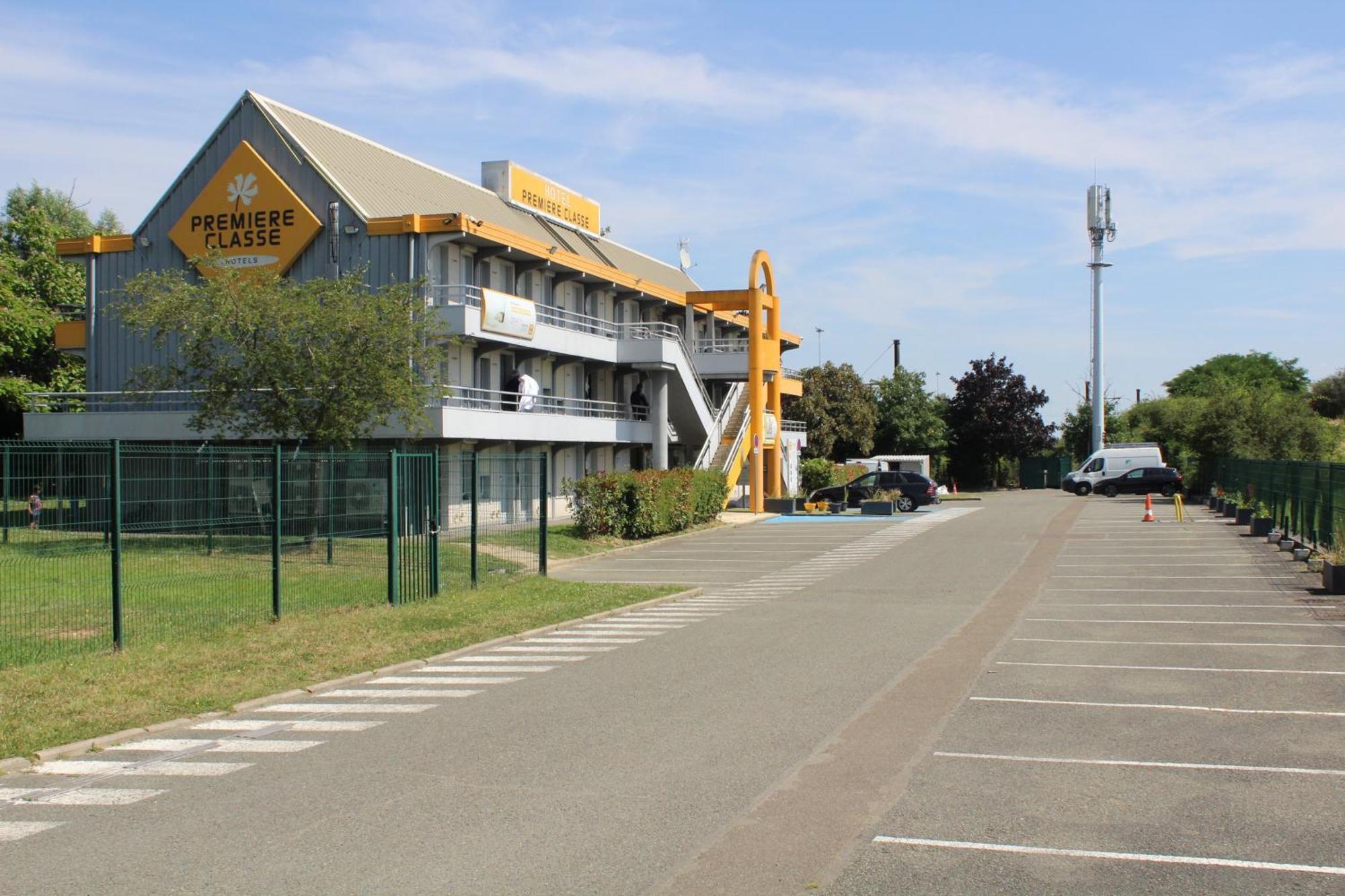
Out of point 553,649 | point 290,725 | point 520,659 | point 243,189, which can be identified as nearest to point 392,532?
point 553,649

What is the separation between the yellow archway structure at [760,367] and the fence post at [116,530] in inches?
1304

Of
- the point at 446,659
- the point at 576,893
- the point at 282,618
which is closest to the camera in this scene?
the point at 576,893

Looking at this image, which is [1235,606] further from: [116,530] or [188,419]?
[188,419]

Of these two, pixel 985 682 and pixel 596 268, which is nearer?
pixel 985 682

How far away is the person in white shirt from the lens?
37438mm

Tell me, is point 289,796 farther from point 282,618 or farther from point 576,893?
point 282,618

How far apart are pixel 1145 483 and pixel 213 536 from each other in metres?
49.5

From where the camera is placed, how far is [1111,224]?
7956cm

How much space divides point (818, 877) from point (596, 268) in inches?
1519

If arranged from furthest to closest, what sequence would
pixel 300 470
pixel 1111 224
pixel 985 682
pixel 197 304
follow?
Answer: pixel 1111 224, pixel 197 304, pixel 300 470, pixel 985 682

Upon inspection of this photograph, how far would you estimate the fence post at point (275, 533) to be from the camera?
1473 centimetres

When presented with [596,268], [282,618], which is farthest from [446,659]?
[596,268]

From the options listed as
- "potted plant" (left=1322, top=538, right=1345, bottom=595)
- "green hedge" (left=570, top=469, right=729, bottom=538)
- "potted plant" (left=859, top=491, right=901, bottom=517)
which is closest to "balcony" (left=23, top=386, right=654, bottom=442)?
"green hedge" (left=570, top=469, right=729, bottom=538)

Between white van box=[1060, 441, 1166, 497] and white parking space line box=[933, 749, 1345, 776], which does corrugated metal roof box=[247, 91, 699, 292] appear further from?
white parking space line box=[933, 749, 1345, 776]
